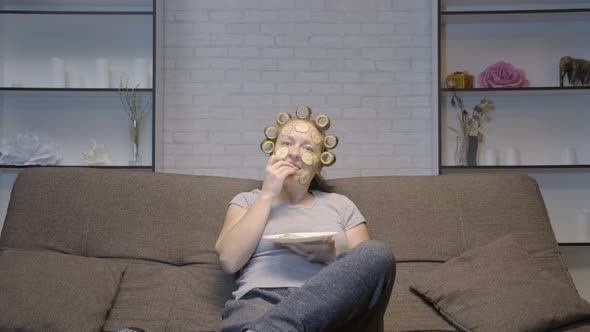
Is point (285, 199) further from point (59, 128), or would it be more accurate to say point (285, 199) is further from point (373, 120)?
point (59, 128)

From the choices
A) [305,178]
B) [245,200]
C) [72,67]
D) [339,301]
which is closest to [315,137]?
[305,178]

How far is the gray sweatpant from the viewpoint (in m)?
1.66

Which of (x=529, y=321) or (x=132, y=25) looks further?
(x=132, y=25)

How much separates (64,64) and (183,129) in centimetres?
82

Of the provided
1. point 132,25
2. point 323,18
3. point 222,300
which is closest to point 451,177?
point 222,300

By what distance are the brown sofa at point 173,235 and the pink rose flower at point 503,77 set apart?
1.41 m

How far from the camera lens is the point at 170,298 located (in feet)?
7.81

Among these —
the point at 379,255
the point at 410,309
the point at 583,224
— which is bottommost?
the point at 410,309

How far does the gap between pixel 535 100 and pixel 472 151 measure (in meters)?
0.56

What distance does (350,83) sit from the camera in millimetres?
4164

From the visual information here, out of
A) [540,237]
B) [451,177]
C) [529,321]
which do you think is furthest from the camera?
[451,177]

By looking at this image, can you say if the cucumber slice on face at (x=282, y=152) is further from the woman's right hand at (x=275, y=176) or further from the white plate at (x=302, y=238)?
the white plate at (x=302, y=238)

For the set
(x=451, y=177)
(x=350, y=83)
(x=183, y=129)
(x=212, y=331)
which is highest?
(x=350, y=83)

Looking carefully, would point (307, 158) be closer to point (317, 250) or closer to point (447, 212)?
point (317, 250)
